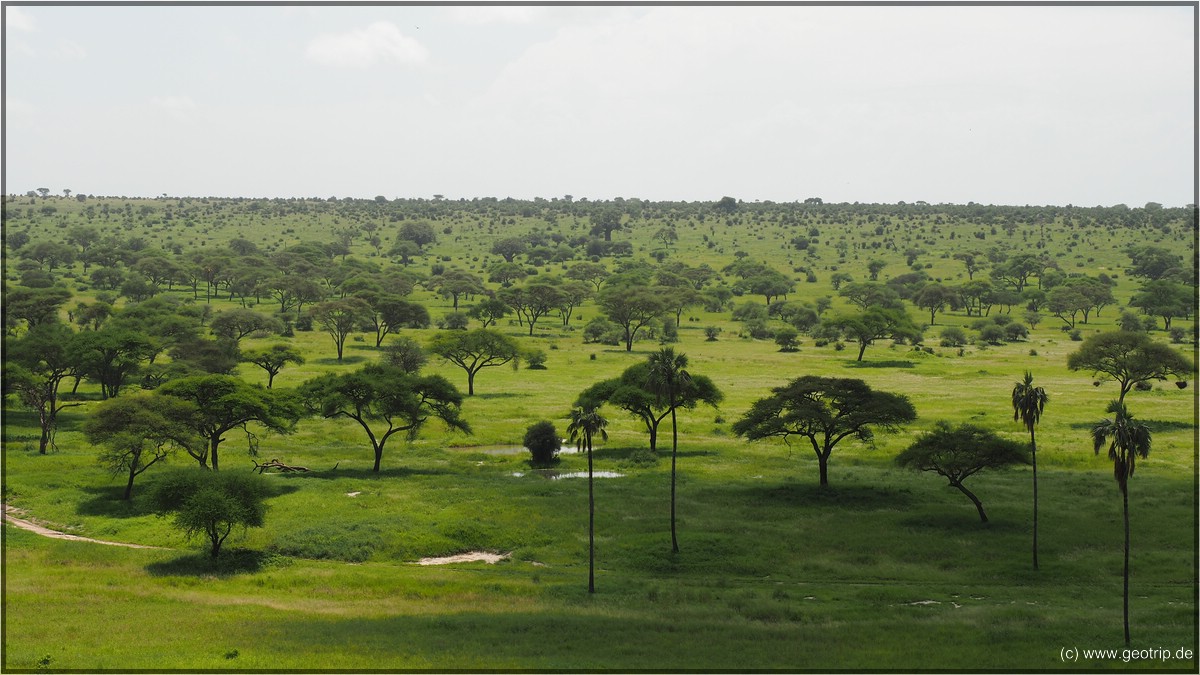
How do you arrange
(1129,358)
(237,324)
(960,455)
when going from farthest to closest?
(237,324)
(1129,358)
(960,455)

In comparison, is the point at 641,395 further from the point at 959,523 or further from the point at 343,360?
the point at 343,360

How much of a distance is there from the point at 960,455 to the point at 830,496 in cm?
840

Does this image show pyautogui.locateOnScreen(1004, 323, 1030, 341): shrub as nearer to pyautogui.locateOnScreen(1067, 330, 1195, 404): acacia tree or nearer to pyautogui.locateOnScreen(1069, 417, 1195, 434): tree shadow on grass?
pyautogui.locateOnScreen(1067, 330, 1195, 404): acacia tree

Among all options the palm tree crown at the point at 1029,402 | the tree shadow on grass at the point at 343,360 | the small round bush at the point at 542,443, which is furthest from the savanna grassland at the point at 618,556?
the tree shadow on grass at the point at 343,360

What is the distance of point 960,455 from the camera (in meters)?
53.6

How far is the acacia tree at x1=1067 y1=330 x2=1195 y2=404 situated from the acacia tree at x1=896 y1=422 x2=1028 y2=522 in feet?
110

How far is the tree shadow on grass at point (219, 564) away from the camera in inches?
1780

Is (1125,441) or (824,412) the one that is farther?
(824,412)

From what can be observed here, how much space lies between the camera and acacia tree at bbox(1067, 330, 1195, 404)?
80.9m


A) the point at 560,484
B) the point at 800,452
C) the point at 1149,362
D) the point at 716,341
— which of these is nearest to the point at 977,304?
the point at 716,341

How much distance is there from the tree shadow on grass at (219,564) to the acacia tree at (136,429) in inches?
483

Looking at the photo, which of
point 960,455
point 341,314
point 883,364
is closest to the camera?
point 960,455

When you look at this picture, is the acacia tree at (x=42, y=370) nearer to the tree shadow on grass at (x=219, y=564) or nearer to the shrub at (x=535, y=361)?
the tree shadow on grass at (x=219, y=564)

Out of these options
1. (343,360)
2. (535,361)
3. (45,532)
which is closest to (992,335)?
(535,361)
